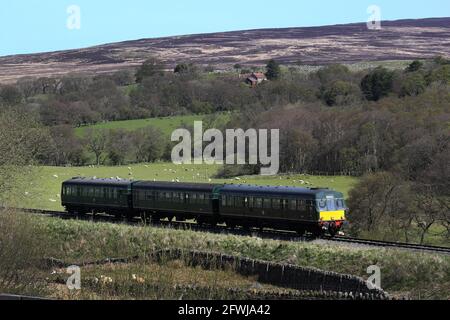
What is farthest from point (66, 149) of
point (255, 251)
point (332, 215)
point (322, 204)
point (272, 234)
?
point (255, 251)

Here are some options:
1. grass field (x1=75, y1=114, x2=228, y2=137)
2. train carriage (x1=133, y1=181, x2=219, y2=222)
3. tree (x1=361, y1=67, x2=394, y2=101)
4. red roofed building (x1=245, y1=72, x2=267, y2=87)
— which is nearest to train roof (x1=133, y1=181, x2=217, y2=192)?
train carriage (x1=133, y1=181, x2=219, y2=222)

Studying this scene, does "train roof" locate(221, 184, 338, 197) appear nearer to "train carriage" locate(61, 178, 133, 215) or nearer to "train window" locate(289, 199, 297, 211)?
"train window" locate(289, 199, 297, 211)

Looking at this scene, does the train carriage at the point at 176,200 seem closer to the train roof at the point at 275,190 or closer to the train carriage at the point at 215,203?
the train carriage at the point at 215,203

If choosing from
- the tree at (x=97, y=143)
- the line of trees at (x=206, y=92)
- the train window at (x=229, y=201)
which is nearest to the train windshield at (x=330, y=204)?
the train window at (x=229, y=201)

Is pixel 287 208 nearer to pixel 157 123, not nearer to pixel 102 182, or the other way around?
pixel 102 182

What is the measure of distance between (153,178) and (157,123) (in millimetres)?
44951

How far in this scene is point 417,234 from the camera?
4212 cm

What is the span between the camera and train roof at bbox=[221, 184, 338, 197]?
34656 mm

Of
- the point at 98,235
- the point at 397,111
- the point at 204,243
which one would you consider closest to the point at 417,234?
the point at 204,243

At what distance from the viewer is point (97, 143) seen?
102000 mm

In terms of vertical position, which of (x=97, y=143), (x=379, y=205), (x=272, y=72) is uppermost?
(x=379, y=205)

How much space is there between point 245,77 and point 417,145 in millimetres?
108059

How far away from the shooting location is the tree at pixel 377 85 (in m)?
109
